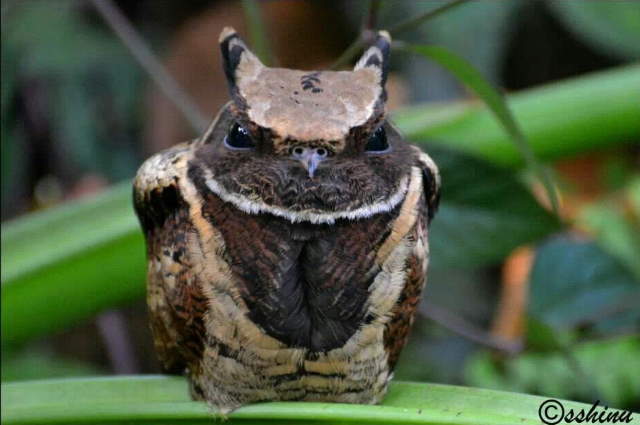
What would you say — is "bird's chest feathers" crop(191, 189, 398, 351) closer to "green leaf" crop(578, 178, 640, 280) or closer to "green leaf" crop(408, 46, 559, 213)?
"green leaf" crop(408, 46, 559, 213)

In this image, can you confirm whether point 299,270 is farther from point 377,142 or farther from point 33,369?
point 33,369

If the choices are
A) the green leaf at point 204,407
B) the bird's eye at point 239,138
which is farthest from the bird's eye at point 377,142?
the green leaf at point 204,407

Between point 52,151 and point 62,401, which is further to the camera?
point 52,151

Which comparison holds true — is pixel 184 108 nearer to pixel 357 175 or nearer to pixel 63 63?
pixel 357 175

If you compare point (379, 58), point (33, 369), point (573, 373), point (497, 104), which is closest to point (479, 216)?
point (497, 104)

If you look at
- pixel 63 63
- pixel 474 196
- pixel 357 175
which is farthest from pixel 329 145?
pixel 63 63

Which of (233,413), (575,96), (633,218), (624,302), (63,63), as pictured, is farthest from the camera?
(63,63)
